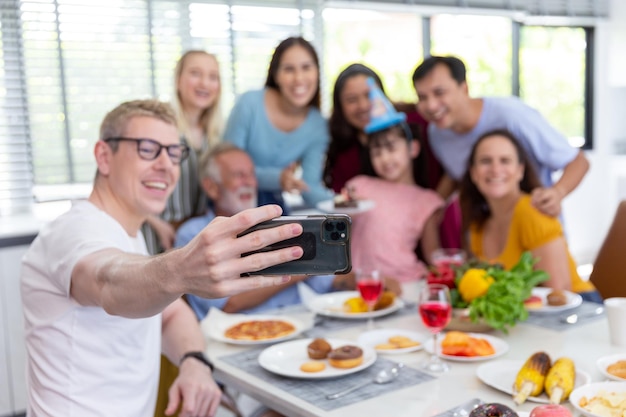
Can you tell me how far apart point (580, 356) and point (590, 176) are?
A: 15.1 ft

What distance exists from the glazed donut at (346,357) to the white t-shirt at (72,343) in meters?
0.43

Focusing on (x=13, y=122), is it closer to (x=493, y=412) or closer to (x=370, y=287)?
(x=370, y=287)

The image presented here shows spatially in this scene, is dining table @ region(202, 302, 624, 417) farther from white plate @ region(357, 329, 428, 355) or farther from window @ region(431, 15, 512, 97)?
window @ region(431, 15, 512, 97)

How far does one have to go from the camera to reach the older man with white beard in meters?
2.52

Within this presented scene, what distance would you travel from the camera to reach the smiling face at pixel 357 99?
9.46 feet

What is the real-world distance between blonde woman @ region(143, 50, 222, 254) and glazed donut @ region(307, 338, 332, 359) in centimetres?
131

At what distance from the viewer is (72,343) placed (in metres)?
1.44

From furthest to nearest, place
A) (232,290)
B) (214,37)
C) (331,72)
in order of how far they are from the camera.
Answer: (331,72) < (214,37) < (232,290)

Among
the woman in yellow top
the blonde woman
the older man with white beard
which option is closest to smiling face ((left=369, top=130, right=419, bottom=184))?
the woman in yellow top

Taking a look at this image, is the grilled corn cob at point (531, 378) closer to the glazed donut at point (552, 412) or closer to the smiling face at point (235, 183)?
the glazed donut at point (552, 412)

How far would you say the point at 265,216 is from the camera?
932mm

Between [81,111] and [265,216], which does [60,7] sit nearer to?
[81,111]

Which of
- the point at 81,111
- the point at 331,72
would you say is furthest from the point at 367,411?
the point at 331,72

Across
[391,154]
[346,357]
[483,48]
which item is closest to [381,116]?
[391,154]
